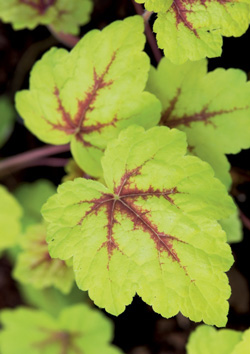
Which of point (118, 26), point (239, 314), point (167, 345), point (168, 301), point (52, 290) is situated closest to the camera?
point (168, 301)

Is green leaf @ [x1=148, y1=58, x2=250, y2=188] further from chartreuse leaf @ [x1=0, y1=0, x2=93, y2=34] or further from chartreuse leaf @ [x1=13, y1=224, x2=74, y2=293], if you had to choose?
chartreuse leaf @ [x1=13, y1=224, x2=74, y2=293]

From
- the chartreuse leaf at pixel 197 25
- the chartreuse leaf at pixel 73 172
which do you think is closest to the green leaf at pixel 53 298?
the chartreuse leaf at pixel 73 172

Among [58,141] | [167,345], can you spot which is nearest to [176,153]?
[58,141]

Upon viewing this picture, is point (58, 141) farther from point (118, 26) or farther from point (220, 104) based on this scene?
point (220, 104)

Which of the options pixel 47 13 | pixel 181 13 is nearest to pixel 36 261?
pixel 47 13

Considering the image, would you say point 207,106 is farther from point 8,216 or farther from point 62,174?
point 62,174

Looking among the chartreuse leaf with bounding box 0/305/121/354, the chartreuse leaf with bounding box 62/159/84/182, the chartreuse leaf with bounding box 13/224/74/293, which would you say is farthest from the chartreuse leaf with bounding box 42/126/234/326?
the chartreuse leaf with bounding box 0/305/121/354
